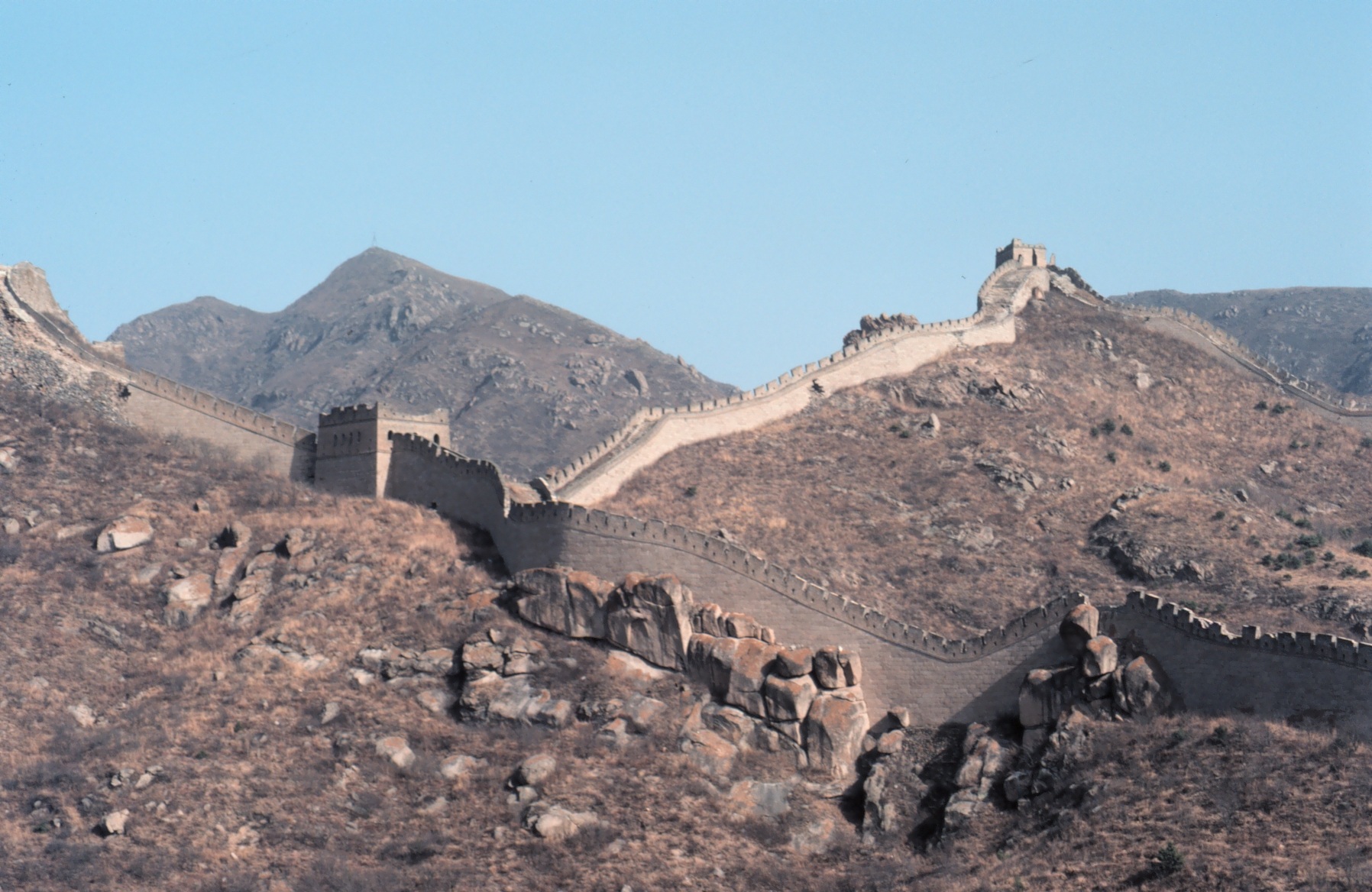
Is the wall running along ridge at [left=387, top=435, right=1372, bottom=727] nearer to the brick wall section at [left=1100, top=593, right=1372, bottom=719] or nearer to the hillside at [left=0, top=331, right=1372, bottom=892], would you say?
the brick wall section at [left=1100, top=593, right=1372, bottom=719]

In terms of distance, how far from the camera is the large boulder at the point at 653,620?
45.9 m

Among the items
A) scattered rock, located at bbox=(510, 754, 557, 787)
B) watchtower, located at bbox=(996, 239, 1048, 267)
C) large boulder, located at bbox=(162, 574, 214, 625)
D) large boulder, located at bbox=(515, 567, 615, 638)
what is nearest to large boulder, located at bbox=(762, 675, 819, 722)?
large boulder, located at bbox=(515, 567, 615, 638)

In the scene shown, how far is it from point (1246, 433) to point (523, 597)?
127ft

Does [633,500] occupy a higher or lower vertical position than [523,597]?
higher

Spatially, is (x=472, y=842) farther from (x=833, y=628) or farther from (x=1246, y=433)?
(x=1246, y=433)

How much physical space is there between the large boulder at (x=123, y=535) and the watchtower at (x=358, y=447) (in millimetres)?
6544

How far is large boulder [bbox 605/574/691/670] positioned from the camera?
45.9 metres

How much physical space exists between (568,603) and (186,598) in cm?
1133

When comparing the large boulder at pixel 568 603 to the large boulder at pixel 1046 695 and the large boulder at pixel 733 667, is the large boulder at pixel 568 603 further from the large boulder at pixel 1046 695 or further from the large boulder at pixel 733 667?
the large boulder at pixel 1046 695

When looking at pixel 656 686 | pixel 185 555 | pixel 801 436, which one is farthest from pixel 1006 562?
pixel 185 555

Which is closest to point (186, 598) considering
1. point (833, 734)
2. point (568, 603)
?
point (568, 603)

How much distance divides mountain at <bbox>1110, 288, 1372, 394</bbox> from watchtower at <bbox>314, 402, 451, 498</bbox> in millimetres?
86583

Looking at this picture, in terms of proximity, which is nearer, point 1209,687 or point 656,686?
point 1209,687

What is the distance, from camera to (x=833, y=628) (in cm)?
4609
